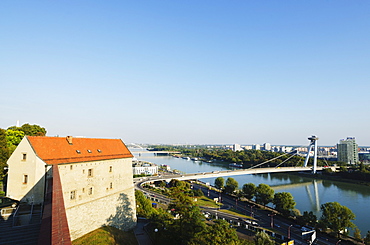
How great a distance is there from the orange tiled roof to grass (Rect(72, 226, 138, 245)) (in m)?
4.77

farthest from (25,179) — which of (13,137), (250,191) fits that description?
(250,191)

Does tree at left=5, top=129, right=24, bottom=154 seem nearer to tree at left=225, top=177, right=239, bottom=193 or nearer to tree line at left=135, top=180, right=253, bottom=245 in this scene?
tree line at left=135, top=180, right=253, bottom=245

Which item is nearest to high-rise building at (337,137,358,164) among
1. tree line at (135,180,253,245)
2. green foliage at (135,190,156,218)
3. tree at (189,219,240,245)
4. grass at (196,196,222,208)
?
grass at (196,196,222,208)

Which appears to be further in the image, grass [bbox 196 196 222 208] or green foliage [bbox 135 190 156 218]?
grass [bbox 196 196 222 208]

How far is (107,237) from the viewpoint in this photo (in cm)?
1461

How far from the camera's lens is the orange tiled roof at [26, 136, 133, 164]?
41.1ft

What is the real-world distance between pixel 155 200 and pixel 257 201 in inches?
604

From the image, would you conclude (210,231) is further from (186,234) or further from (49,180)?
(49,180)

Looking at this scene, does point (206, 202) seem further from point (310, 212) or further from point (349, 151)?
point (349, 151)

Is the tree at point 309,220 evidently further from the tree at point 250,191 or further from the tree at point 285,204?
the tree at point 250,191

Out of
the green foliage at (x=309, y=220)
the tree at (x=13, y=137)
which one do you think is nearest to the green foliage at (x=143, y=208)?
the tree at (x=13, y=137)

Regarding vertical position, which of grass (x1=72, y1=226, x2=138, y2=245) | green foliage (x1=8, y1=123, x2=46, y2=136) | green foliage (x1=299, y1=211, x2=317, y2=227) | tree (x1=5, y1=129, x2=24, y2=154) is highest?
green foliage (x1=8, y1=123, x2=46, y2=136)

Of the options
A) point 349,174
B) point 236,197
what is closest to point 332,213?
point 236,197

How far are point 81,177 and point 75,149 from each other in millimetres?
1909
